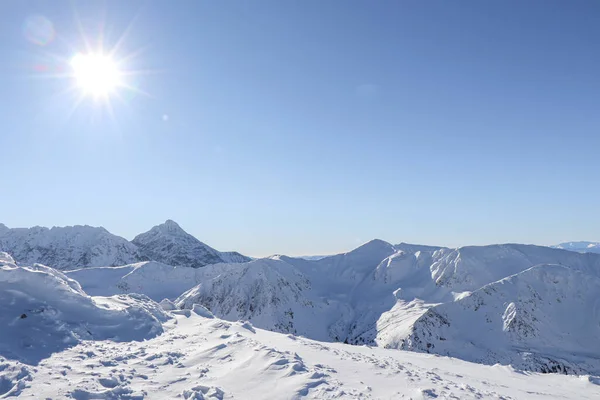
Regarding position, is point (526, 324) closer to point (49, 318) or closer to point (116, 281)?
point (49, 318)

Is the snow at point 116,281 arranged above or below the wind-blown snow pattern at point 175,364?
above

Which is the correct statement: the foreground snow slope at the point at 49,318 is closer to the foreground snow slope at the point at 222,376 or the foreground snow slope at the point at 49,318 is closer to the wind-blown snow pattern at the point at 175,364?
the wind-blown snow pattern at the point at 175,364

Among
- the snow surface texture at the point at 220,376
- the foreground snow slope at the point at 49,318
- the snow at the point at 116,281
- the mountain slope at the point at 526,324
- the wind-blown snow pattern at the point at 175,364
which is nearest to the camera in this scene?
the snow surface texture at the point at 220,376

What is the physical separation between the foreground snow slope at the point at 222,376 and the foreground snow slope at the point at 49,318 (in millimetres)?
1562

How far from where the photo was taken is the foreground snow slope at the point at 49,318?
20.6m

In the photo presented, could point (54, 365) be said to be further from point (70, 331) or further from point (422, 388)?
point (422, 388)

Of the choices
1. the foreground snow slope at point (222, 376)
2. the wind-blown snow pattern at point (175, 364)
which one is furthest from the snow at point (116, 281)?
the foreground snow slope at point (222, 376)

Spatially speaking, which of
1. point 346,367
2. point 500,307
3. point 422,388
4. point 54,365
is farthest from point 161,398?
point 500,307

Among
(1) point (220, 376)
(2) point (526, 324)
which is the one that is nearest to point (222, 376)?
(1) point (220, 376)

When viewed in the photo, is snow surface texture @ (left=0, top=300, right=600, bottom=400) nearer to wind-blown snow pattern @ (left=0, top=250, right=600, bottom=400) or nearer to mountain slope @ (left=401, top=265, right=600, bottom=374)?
wind-blown snow pattern @ (left=0, top=250, right=600, bottom=400)

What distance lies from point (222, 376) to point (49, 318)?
14.5 metres

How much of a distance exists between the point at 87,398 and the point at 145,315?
A: 60.5 feet

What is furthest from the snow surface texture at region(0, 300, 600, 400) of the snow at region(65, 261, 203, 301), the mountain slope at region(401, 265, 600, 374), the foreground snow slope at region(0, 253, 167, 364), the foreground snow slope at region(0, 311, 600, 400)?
the snow at region(65, 261, 203, 301)

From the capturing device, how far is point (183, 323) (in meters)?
34.5
